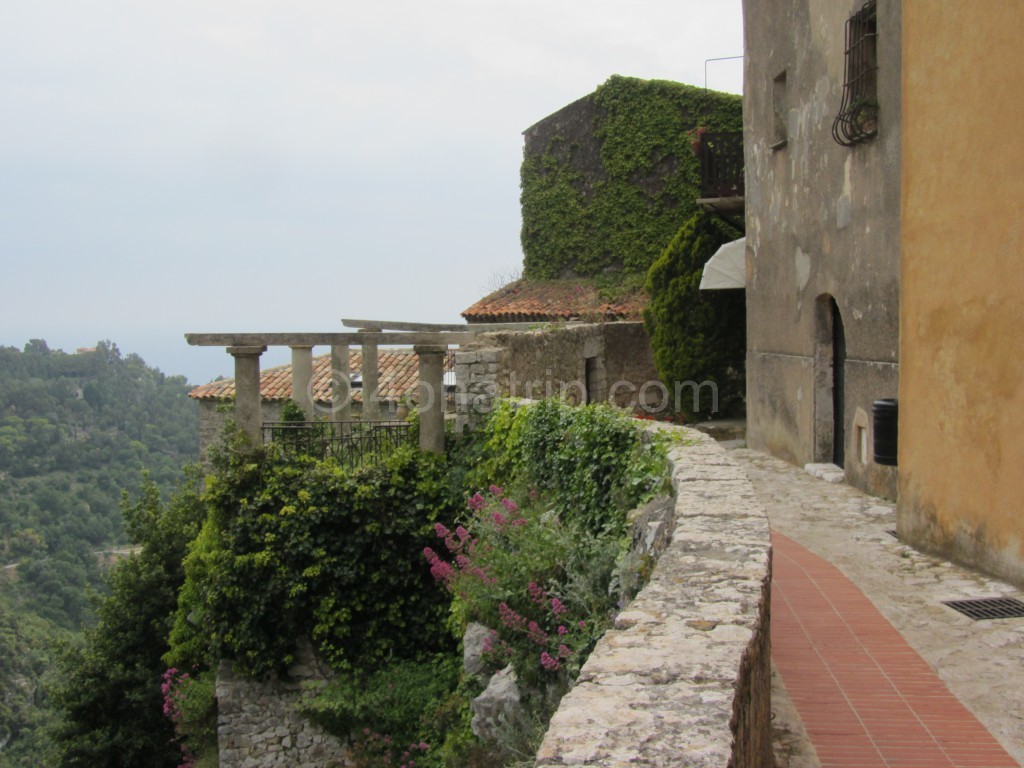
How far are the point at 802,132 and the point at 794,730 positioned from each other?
9.21 m

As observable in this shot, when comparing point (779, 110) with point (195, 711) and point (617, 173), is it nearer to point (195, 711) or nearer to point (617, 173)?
point (617, 173)

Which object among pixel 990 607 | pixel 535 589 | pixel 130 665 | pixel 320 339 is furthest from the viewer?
pixel 130 665

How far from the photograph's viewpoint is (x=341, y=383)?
13.7 metres

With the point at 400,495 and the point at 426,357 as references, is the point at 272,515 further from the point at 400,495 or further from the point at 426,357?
the point at 426,357

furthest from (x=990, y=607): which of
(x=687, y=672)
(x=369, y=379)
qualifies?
(x=369, y=379)

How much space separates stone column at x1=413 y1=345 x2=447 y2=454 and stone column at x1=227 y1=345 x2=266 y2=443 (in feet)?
6.50

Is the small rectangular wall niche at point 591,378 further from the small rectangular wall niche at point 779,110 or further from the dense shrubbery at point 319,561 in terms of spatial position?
the dense shrubbery at point 319,561

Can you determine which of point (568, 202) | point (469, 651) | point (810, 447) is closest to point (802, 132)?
point (810, 447)

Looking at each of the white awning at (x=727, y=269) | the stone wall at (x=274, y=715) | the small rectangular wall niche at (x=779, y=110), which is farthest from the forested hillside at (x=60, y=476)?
the small rectangular wall niche at (x=779, y=110)

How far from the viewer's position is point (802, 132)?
450 inches

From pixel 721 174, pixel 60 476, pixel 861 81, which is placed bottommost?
pixel 60 476

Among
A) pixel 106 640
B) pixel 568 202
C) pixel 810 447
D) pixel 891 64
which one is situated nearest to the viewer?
pixel 891 64

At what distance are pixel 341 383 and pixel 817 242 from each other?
704cm

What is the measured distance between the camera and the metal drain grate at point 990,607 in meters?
5.24
